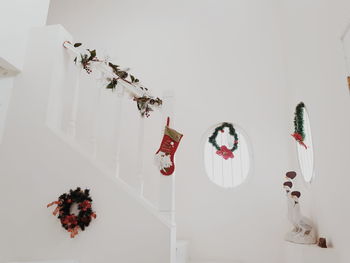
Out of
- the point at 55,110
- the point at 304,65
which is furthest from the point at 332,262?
the point at 55,110

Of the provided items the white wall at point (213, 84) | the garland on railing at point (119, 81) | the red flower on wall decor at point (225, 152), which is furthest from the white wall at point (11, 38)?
the red flower on wall decor at point (225, 152)

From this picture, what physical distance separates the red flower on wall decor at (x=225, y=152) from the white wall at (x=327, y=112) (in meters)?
0.93

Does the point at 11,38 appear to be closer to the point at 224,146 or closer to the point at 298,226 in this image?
the point at 224,146

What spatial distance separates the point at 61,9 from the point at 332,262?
497cm

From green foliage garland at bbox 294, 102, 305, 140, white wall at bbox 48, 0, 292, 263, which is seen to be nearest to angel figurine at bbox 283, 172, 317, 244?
white wall at bbox 48, 0, 292, 263

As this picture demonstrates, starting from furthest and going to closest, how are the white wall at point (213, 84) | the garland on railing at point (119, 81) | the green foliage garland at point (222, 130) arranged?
the green foliage garland at point (222, 130) → the white wall at point (213, 84) → the garland on railing at point (119, 81)

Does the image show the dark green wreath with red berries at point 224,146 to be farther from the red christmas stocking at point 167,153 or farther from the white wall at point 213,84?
the red christmas stocking at point 167,153

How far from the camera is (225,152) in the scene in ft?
10.8

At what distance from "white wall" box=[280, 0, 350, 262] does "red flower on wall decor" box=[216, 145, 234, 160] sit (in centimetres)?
93

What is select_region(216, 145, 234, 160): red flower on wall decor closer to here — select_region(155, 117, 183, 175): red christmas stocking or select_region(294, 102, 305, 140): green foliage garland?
select_region(294, 102, 305, 140): green foliage garland

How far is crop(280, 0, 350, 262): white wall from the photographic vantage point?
180 cm

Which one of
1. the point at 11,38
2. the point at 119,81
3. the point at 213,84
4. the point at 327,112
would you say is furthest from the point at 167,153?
the point at 213,84

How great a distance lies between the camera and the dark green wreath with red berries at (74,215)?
5.60 feet

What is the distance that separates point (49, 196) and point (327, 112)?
7.28 ft
